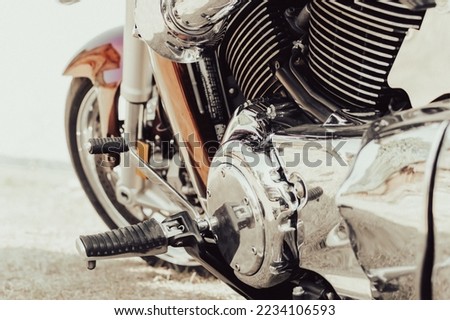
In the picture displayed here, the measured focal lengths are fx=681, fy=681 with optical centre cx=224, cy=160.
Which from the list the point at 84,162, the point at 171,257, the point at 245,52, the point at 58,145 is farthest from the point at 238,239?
the point at 58,145

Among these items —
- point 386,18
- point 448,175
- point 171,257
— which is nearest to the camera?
point 448,175

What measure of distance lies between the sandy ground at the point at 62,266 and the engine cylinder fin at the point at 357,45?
33.6 inches

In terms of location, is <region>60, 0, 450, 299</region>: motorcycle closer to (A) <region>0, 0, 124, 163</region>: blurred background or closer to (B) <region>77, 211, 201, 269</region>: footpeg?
(B) <region>77, 211, 201, 269</region>: footpeg

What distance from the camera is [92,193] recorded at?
1868 mm

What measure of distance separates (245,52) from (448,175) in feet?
1.78

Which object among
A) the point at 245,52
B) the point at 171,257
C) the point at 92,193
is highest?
the point at 245,52

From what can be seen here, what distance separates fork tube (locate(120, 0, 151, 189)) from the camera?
4.61 feet

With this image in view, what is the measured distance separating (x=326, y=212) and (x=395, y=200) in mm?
152

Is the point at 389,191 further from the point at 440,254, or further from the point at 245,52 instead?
the point at 245,52

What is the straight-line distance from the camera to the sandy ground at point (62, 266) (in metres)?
1.74

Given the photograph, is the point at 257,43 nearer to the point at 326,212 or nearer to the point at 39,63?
the point at 326,212

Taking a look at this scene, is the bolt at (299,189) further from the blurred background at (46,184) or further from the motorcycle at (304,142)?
the blurred background at (46,184)

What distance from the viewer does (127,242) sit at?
1.16 metres

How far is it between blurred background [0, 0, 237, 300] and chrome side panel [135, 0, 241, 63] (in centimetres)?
43
